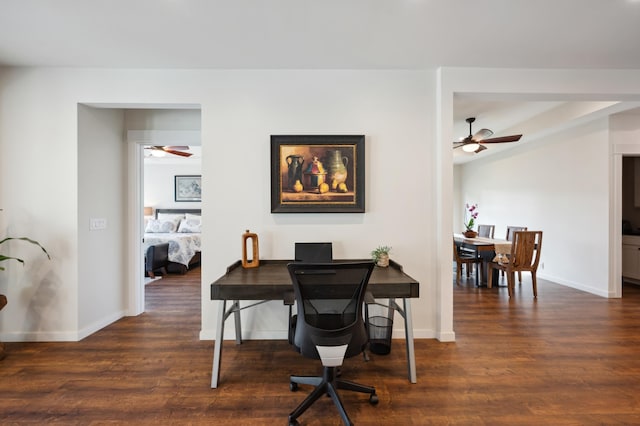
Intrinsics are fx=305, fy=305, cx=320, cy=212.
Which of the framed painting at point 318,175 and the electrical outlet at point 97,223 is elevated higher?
the framed painting at point 318,175

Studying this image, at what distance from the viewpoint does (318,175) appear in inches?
113

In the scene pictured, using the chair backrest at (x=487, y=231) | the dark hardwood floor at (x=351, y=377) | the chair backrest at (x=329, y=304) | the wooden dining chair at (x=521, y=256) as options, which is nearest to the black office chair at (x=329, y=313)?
the chair backrest at (x=329, y=304)

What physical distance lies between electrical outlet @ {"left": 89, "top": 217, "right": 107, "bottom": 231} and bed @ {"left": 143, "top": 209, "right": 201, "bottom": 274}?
190 cm

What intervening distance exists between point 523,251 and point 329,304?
3.83 m

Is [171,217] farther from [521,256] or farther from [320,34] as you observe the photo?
[521,256]

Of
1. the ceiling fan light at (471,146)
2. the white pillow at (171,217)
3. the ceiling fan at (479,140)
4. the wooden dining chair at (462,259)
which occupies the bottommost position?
the wooden dining chair at (462,259)

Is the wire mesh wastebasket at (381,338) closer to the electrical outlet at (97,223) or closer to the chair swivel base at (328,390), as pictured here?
the chair swivel base at (328,390)

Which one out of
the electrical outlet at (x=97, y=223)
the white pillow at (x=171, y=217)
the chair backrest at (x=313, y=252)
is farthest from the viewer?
the white pillow at (x=171, y=217)

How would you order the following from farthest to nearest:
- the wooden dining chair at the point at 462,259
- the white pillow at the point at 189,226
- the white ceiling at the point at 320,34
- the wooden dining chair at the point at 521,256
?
the white pillow at the point at 189,226
the wooden dining chair at the point at 462,259
the wooden dining chair at the point at 521,256
the white ceiling at the point at 320,34

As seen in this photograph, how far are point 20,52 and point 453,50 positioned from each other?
3645 mm

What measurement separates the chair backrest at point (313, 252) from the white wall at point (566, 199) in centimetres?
416

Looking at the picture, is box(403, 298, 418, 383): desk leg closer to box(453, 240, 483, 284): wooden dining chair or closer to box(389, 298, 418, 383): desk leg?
box(389, 298, 418, 383): desk leg

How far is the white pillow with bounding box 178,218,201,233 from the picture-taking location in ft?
22.8

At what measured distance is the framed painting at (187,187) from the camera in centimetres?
791
